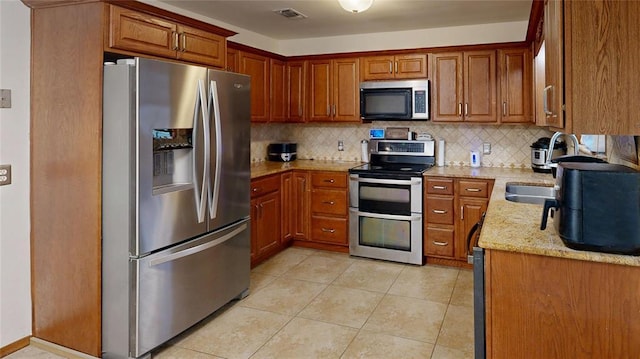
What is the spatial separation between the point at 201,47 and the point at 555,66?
212 cm

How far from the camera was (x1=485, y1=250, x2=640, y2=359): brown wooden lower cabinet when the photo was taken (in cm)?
153

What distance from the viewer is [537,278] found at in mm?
1633

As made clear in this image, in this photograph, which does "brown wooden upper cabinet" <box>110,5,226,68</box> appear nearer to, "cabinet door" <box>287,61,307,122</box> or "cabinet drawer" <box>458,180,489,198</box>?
"cabinet door" <box>287,61,307,122</box>

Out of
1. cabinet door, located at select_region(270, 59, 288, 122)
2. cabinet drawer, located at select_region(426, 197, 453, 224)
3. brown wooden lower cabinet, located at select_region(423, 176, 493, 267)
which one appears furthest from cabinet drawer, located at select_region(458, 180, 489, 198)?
cabinet door, located at select_region(270, 59, 288, 122)

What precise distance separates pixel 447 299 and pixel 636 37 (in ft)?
7.61

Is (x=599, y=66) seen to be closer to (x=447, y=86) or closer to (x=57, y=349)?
(x=447, y=86)

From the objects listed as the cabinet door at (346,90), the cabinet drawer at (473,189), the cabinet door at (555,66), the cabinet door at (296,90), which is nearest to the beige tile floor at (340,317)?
the cabinet drawer at (473,189)

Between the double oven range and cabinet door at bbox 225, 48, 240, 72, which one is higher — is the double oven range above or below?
below

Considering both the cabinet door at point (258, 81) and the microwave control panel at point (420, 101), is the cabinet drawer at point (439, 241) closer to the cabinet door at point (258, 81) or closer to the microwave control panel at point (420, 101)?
the microwave control panel at point (420, 101)

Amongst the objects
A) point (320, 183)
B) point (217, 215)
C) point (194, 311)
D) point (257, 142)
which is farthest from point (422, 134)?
point (194, 311)

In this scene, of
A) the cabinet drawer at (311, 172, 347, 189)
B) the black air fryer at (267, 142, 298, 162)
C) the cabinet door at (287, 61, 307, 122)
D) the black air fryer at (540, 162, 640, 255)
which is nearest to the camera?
the black air fryer at (540, 162, 640, 255)

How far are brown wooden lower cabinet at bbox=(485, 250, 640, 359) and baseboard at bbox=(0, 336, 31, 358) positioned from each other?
2606 mm

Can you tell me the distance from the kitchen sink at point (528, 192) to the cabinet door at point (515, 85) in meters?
1.02

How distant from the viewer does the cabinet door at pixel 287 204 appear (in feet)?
14.6
